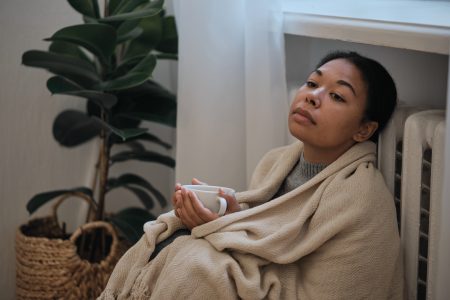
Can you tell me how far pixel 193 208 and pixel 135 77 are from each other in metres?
0.65

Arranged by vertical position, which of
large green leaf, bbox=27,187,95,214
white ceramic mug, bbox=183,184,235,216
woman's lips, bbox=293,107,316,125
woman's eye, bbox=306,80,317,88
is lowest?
large green leaf, bbox=27,187,95,214

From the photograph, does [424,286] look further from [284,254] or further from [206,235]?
[206,235]

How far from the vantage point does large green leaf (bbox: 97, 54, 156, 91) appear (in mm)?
1919

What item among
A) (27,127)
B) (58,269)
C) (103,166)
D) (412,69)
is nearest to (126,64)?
(103,166)

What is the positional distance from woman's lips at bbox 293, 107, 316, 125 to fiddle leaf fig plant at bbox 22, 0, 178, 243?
0.62 m

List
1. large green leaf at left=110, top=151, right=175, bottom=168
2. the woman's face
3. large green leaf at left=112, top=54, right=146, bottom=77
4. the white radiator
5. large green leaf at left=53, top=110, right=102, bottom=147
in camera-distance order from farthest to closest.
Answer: large green leaf at left=53, top=110, right=102, bottom=147 < large green leaf at left=110, top=151, right=175, bottom=168 < large green leaf at left=112, top=54, right=146, bottom=77 < the woman's face < the white radiator

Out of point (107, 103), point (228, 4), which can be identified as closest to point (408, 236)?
point (228, 4)

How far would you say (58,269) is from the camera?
6.77 ft

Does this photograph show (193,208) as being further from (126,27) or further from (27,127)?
(27,127)

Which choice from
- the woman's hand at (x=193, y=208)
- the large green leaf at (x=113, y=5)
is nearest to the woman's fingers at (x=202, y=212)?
the woman's hand at (x=193, y=208)

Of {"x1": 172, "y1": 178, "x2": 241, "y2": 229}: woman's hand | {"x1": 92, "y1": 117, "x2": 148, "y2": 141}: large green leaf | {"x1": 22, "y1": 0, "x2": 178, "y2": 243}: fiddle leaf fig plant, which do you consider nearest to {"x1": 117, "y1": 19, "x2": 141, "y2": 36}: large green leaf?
{"x1": 22, "y1": 0, "x2": 178, "y2": 243}: fiddle leaf fig plant

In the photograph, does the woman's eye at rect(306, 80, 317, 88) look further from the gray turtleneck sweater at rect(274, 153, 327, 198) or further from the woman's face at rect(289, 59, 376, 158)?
the gray turtleneck sweater at rect(274, 153, 327, 198)

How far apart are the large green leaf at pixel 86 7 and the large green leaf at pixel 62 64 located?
0.14 metres

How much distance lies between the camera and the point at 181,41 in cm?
192
